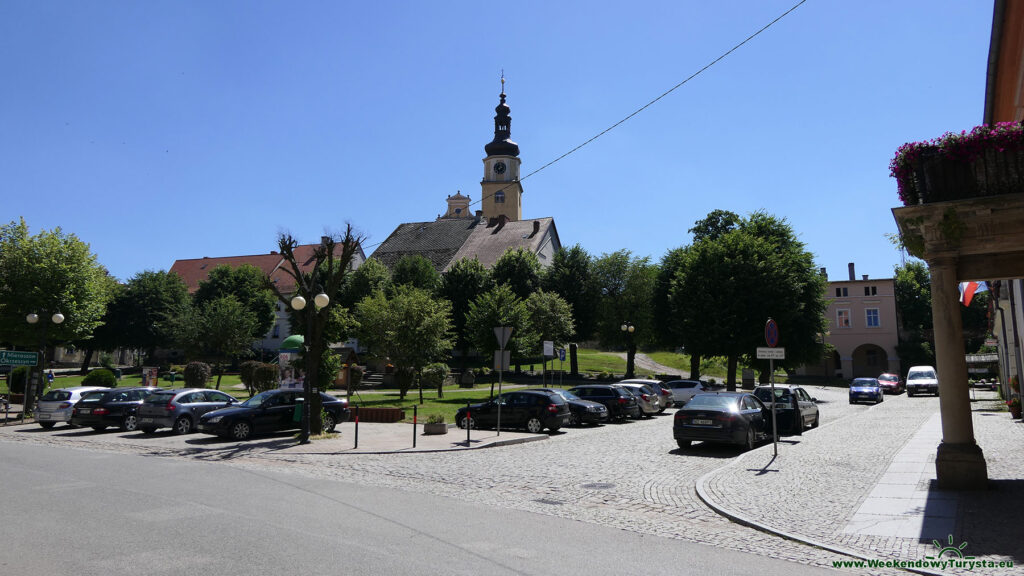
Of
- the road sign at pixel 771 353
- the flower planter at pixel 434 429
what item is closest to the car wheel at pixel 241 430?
the flower planter at pixel 434 429

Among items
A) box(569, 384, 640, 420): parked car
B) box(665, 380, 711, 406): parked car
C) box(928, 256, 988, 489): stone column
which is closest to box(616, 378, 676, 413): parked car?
box(665, 380, 711, 406): parked car

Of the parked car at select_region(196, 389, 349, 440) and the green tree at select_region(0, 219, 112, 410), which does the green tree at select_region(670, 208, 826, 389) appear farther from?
the green tree at select_region(0, 219, 112, 410)

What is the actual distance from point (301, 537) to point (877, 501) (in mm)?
7587

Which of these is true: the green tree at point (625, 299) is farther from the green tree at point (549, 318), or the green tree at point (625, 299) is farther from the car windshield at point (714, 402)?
the car windshield at point (714, 402)

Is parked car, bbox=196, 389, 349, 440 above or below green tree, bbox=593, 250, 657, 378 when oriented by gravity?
below

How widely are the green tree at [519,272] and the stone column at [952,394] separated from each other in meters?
46.2

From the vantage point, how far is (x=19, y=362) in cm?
2419

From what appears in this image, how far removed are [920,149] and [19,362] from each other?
28832 mm

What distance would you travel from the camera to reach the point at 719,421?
15.1 m

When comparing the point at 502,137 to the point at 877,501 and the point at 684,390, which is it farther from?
the point at 877,501

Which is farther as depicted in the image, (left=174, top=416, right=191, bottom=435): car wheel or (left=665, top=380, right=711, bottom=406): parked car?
(left=665, top=380, right=711, bottom=406): parked car

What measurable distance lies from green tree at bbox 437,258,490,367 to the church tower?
3244cm

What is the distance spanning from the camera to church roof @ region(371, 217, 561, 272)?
73.1m

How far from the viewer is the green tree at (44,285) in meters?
27.7
